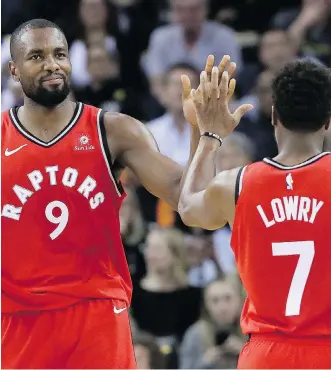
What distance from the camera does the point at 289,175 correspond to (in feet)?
14.8

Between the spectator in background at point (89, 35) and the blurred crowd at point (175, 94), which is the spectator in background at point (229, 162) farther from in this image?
the spectator in background at point (89, 35)

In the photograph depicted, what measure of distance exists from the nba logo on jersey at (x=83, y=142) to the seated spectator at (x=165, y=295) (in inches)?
125

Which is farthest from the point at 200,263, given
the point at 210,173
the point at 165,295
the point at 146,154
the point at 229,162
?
the point at 210,173

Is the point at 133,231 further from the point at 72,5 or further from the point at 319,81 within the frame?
the point at 319,81

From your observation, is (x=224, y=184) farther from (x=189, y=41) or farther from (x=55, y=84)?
(x=189, y=41)

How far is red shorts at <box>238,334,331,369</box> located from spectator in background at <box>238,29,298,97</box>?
17.5 feet

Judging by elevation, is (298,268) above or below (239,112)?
below

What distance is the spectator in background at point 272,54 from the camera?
9.88 meters

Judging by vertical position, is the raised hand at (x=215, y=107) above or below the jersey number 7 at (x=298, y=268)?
above

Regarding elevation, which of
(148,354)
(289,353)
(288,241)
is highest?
(288,241)

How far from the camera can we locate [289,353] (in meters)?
4.55

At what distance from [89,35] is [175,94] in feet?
5.41

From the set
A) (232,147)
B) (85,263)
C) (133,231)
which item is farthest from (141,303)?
(85,263)

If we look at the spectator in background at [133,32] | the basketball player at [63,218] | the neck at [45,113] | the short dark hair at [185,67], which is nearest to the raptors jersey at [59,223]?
the basketball player at [63,218]
